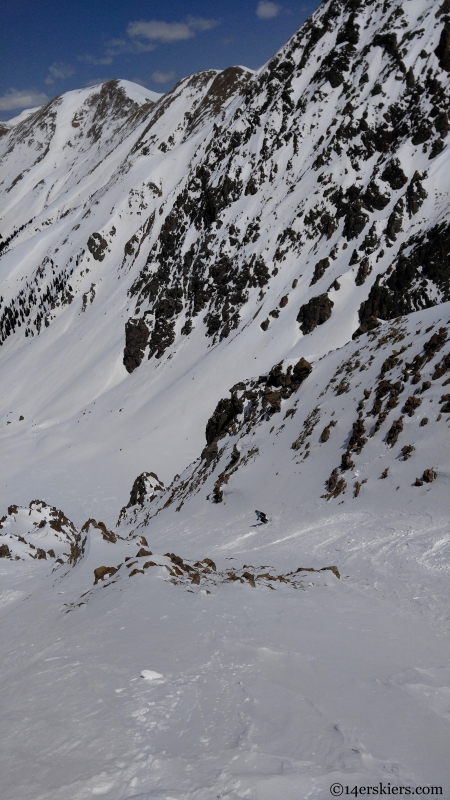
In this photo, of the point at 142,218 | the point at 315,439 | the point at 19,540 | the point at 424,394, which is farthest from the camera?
the point at 142,218

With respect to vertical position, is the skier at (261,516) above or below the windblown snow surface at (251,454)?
below

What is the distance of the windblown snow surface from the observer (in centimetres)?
466

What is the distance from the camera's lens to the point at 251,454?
22062 mm

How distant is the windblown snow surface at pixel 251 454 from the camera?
466 centimetres

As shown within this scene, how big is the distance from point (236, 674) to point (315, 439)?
13772mm

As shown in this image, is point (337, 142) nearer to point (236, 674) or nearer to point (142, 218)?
point (142, 218)

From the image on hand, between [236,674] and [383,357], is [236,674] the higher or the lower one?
the lower one

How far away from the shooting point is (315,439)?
18.9 metres

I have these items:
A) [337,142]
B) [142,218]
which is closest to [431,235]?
[337,142]

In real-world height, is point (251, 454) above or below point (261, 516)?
above

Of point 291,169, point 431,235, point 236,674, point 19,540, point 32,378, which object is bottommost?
point 236,674

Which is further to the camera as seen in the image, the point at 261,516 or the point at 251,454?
the point at 251,454

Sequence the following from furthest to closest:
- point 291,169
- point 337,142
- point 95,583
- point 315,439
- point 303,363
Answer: point 291,169, point 337,142, point 303,363, point 315,439, point 95,583

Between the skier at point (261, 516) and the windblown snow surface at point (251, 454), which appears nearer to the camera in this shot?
the windblown snow surface at point (251, 454)
